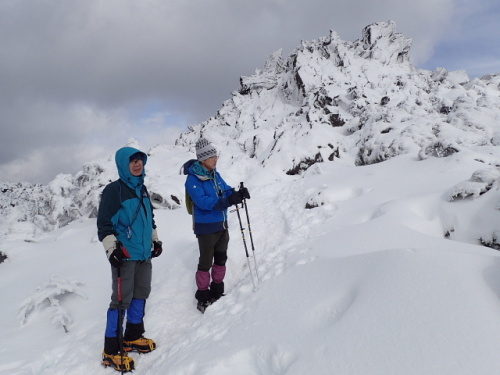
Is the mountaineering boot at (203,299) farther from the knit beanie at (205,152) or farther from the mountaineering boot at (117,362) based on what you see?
the knit beanie at (205,152)

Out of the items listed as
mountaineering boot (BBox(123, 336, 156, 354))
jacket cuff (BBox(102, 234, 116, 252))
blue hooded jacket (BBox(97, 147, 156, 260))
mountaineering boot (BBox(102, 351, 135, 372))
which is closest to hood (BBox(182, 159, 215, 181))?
blue hooded jacket (BBox(97, 147, 156, 260))

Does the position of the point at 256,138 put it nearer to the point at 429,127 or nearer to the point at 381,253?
the point at 429,127

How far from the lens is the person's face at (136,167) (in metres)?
3.62

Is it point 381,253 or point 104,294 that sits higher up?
point 104,294

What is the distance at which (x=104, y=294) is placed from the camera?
217 inches

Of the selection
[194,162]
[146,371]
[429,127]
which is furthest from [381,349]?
[429,127]

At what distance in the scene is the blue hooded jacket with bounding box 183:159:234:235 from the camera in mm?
4273

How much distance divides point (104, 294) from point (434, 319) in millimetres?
5682

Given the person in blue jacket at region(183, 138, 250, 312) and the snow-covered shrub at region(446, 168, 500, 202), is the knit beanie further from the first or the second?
the snow-covered shrub at region(446, 168, 500, 202)

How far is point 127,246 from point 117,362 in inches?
60.2

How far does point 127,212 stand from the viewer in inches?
143

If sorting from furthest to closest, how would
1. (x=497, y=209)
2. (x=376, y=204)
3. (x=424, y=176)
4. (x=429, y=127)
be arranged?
(x=429, y=127), (x=424, y=176), (x=376, y=204), (x=497, y=209)

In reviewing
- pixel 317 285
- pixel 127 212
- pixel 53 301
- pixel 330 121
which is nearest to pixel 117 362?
pixel 127 212

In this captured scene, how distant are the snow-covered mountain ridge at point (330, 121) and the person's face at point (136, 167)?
7561mm
